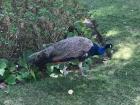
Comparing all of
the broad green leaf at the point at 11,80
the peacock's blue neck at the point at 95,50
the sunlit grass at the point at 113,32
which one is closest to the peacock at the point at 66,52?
the peacock's blue neck at the point at 95,50

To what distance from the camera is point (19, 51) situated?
21.2 feet

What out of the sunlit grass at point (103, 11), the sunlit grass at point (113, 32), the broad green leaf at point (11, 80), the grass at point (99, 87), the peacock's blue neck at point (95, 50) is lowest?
the grass at point (99, 87)

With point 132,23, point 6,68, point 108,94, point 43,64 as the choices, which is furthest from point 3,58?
point 132,23

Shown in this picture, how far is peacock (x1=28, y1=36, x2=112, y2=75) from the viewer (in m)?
5.84

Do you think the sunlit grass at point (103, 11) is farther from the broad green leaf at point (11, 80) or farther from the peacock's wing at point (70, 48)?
the broad green leaf at point (11, 80)

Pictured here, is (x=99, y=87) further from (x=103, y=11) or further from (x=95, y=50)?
(x=103, y=11)

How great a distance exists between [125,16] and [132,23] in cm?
49

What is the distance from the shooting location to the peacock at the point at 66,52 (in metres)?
5.84

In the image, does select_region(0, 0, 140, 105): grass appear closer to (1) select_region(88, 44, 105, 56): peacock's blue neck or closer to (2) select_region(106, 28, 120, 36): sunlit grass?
(2) select_region(106, 28, 120, 36): sunlit grass

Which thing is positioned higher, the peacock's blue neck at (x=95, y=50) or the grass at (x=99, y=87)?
the peacock's blue neck at (x=95, y=50)

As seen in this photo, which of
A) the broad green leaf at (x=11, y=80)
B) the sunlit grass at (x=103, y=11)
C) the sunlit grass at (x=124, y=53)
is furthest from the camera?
the sunlit grass at (x=103, y=11)

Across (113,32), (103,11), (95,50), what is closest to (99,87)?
(95,50)

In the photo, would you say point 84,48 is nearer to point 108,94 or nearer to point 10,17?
point 108,94

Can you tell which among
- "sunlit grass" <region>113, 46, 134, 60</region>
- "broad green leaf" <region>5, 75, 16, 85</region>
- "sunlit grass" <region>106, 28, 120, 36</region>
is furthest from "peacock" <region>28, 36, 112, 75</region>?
"sunlit grass" <region>106, 28, 120, 36</region>
